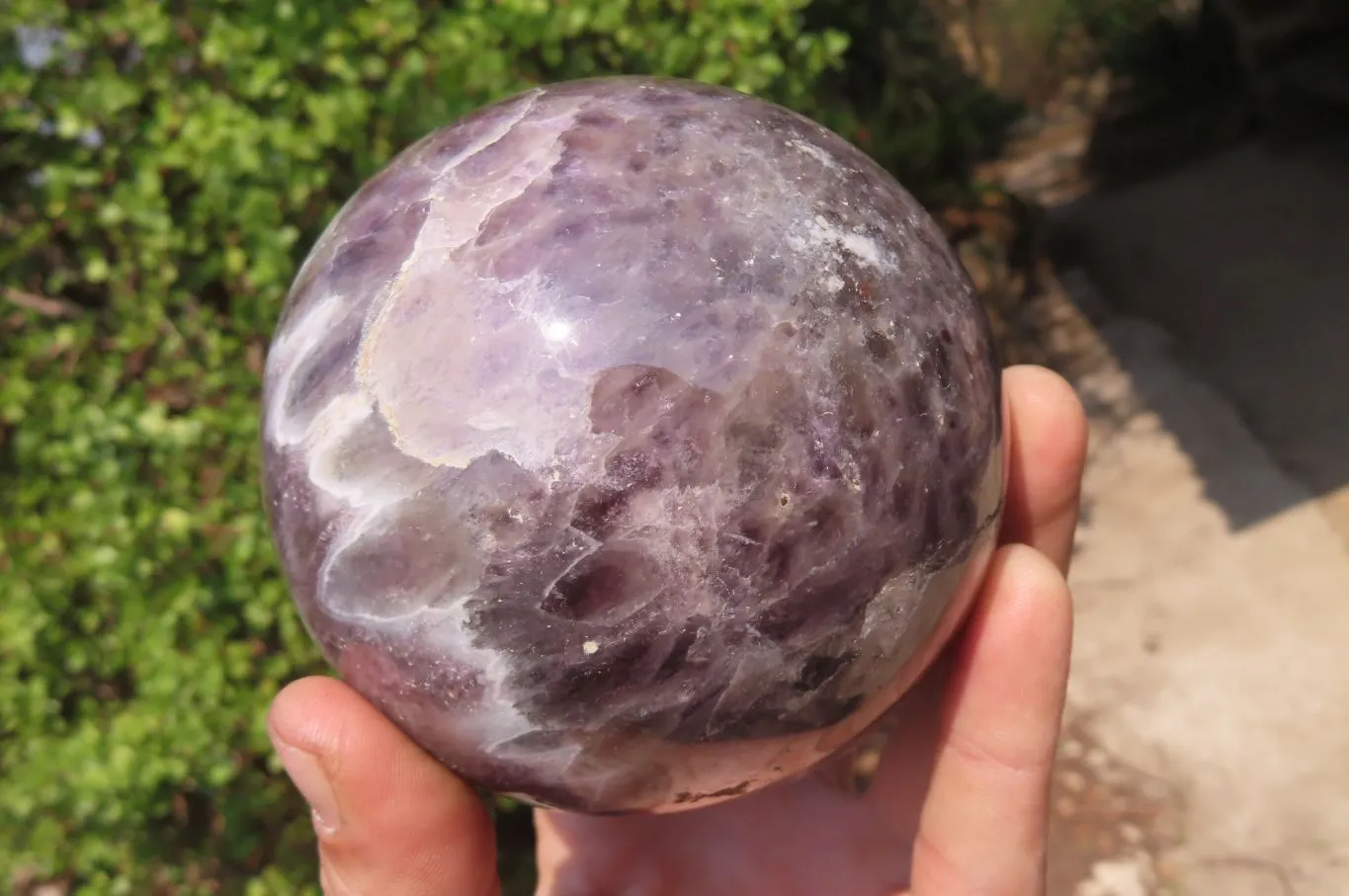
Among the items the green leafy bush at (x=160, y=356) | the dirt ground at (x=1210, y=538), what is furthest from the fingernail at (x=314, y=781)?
the dirt ground at (x=1210, y=538)

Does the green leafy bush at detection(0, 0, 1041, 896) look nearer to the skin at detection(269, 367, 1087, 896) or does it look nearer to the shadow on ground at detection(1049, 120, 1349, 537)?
the skin at detection(269, 367, 1087, 896)

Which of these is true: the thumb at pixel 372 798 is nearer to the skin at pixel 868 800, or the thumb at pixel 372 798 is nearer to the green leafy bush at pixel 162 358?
the skin at pixel 868 800

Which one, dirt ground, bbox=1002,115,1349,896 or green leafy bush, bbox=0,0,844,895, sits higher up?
green leafy bush, bbox=0,0,844,895

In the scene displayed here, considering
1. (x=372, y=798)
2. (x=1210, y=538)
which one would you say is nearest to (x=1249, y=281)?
(x=1210, y=538)

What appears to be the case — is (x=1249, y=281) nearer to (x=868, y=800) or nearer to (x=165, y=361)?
(x=868, y=800)

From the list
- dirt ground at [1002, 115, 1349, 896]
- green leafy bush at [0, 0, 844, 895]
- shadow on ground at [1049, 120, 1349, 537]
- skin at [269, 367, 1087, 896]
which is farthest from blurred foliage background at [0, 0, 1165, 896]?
shadow on ground at [1049, 120, 1349, 537]

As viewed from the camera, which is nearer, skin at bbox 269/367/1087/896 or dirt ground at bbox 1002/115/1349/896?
skin at bbox 269/367/1087/896

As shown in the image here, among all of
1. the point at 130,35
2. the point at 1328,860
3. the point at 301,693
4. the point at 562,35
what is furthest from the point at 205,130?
the point at 1328,860
